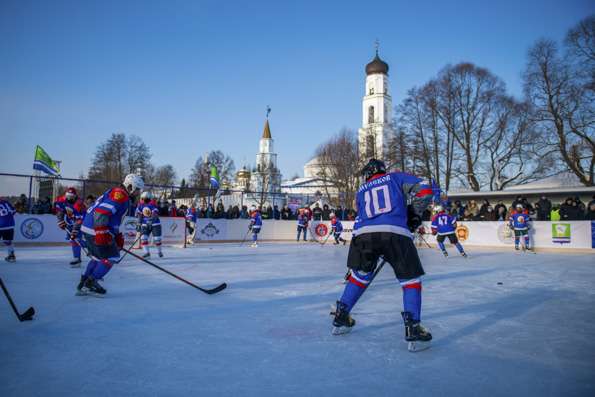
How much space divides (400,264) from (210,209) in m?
16.4

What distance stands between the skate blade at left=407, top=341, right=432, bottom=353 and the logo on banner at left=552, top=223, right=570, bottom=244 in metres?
15.7

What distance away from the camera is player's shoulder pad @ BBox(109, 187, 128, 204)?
17.0 ft

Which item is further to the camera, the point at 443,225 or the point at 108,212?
the point at 443,225

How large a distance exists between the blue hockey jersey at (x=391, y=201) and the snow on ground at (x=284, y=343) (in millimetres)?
1017

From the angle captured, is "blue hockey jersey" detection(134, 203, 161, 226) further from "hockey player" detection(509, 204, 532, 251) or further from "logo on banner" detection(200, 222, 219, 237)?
"hockey player" detection(509, 204, 532, 251)

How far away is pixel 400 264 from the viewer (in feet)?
10.7

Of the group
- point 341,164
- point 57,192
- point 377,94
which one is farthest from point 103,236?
point 377,94

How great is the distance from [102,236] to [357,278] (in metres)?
3.51

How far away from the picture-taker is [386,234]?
3.37m

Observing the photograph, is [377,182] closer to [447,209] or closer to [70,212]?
[70,212]

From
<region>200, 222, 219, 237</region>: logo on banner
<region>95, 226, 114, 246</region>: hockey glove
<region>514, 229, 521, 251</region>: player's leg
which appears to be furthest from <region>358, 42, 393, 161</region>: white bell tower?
<region>95, 226, 114, 246</region>: hockey glove

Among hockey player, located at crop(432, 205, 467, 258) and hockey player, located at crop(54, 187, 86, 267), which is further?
hockey player, located at crop(432, 205, 467, 258)

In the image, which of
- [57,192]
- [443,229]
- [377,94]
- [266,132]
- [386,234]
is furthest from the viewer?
[266,132]

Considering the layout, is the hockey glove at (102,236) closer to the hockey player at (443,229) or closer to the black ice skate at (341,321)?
the black ice skate at (341,321)
